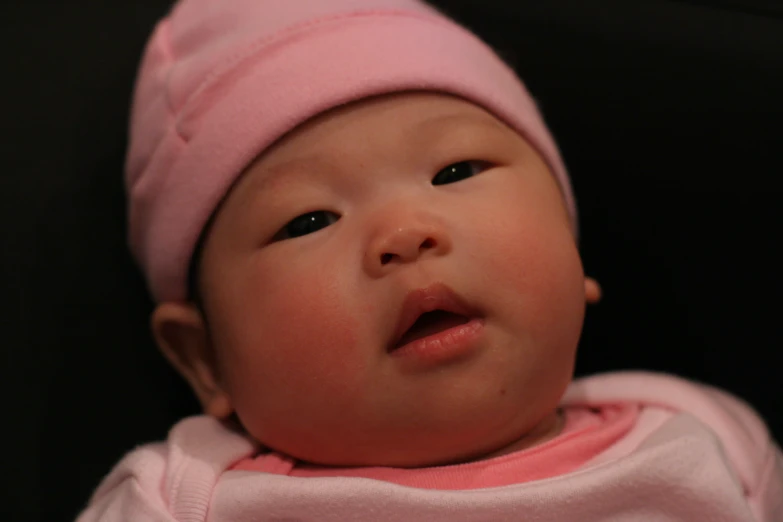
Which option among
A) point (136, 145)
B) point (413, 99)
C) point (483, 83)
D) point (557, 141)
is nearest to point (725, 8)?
point (557, 141)

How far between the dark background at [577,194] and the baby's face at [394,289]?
0.96ft

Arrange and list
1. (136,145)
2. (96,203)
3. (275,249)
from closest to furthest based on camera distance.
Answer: (275,249)
(136,145)
(96,203)

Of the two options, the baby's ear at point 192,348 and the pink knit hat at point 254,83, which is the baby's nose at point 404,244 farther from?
the baby's ear at point 192,348

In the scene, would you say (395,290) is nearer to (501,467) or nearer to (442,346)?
(442,346)

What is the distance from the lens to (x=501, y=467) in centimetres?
86

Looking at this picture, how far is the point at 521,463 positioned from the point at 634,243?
450 millimetres

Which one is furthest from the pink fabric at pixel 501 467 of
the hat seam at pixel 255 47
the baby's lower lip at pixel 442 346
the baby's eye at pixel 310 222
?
the hat seam at pixel 255 47

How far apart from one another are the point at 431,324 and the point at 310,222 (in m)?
0.18

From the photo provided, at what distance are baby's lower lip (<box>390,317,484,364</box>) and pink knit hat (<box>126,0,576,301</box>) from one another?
0.28m

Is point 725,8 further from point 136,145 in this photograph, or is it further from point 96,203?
point 96,203

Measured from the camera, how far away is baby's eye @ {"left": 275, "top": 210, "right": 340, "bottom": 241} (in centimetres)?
87

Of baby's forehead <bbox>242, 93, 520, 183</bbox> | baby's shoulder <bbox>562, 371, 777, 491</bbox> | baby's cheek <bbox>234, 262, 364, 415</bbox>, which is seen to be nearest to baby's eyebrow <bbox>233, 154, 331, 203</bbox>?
baby's forehead <bbox>242, 93, 520, 183</bbox>

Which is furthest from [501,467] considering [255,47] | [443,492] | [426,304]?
[255,47]

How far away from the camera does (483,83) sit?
0.95 meters
